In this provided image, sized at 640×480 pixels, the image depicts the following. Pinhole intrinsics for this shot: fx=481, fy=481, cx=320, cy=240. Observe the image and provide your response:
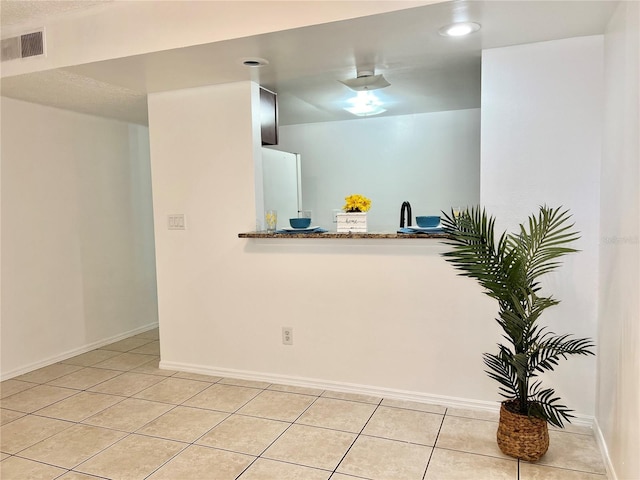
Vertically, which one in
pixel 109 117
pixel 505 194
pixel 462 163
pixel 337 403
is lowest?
pixel 337 403

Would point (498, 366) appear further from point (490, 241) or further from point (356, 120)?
point (356, 120)

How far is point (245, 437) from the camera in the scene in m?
2.62

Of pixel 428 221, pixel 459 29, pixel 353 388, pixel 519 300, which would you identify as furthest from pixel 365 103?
pixel 519 300

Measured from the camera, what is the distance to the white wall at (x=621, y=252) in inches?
70.8

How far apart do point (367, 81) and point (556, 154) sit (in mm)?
1246

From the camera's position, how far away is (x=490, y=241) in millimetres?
2223

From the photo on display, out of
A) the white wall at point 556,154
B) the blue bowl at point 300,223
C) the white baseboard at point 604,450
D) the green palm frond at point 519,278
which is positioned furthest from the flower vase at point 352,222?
the white baseboard at point 604,450

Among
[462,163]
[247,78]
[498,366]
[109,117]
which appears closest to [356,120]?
[462,163]

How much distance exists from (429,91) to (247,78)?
1.54 meters

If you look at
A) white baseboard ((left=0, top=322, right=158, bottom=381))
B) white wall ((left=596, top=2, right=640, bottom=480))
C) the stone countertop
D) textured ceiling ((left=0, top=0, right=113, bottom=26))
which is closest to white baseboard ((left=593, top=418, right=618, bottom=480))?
white wall ((left=596, top=2, right=640, bottom=480))

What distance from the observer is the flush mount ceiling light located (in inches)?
122

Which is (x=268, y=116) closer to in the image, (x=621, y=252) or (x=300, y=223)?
(x=300, y=223)

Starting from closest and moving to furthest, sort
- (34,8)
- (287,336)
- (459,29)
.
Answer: (459,29) → (34,8) → (287,336)

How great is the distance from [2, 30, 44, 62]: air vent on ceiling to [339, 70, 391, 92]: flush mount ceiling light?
1915 mm
